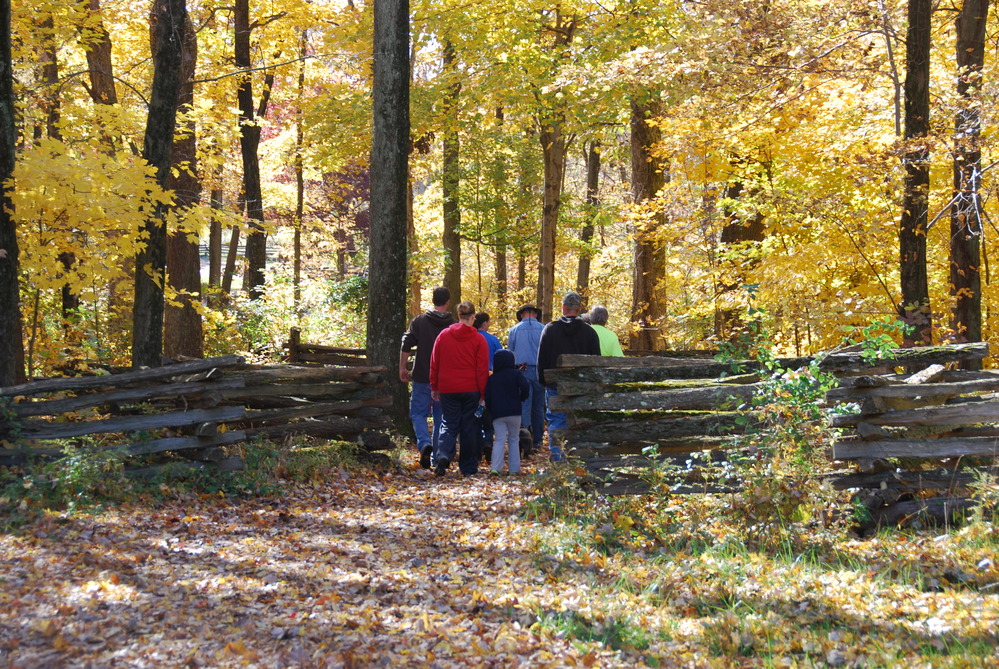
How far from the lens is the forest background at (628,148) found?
32.8ft

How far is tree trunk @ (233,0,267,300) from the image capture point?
18.2 m

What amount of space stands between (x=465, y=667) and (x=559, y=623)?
2.49ft

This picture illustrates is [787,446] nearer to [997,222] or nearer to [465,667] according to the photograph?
[465,667]

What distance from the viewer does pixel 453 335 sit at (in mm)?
9422

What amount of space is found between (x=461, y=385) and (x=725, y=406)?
10.9 feet

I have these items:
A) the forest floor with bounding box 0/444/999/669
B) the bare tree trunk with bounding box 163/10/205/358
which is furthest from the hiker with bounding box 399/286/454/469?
the bare tree trunk with bounding box 163/10/205/358

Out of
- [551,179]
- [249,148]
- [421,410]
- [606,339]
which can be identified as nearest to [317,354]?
[249,148]

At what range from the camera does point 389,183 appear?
10.9 meters

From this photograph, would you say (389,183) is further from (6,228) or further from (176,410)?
(6,228)

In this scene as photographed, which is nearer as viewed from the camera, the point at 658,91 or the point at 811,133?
the point at 811,133

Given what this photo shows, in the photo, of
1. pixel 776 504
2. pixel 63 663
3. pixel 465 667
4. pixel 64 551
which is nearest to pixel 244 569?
pixel 64 551

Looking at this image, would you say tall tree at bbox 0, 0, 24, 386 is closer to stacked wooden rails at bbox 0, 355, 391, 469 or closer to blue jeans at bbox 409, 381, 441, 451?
stacked wooden rails at bbox 0, 355, 391, 469

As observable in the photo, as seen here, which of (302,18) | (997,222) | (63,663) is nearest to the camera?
(63,663)

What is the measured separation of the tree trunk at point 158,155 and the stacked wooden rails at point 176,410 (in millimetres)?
1051
